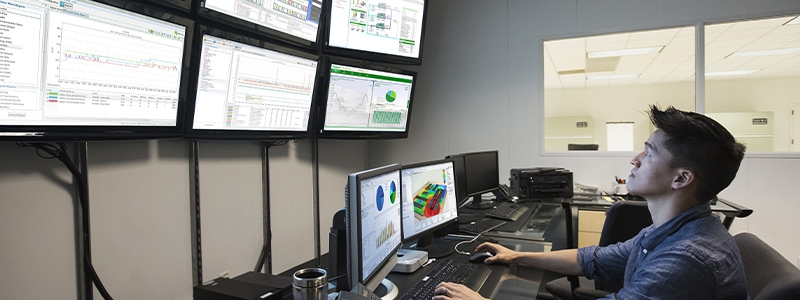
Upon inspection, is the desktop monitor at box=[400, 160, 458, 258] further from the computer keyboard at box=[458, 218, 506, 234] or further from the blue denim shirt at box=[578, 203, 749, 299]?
the blue denim shirt at box=[578, 203, 749, 299]

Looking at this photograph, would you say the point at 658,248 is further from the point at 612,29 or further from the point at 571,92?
the point at 571,92

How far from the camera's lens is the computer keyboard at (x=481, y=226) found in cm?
214

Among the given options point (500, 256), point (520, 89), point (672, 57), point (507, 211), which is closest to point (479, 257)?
point (500, 256)

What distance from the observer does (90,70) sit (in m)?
1.61

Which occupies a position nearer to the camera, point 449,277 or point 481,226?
point 449,277

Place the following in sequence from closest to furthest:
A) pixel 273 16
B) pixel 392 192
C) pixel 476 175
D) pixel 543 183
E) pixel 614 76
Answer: pixel 392 192 < pixel 273 16 < pixel 476 175 < pixel 543 183 < pixel 614 76

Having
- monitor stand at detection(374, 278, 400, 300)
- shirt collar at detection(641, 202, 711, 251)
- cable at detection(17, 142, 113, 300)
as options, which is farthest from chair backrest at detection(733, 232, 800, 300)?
cable at detection(17, 142, 113, 300)

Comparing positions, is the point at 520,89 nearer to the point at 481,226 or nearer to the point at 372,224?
the point at 481,226

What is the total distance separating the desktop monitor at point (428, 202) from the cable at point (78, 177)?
134 centimetres

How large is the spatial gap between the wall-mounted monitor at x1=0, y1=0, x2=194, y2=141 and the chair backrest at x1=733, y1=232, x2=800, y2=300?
2150mm

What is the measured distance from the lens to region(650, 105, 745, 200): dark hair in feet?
3.63

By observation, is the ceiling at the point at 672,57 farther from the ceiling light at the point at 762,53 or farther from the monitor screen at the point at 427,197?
the monitor screen at the point at 427,197

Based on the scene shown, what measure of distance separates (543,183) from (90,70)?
289cm

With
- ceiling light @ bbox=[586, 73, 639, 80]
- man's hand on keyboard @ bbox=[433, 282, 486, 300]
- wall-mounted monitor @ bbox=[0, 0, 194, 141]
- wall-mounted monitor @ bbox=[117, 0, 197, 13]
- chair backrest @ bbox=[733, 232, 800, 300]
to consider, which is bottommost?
man's hand on keyboard @ bbox=[433, 282, 486, 300]
